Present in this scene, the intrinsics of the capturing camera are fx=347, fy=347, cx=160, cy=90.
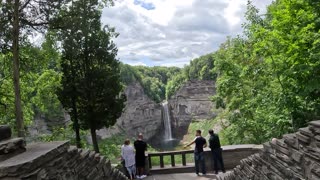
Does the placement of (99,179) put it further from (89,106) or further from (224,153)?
(89,106)

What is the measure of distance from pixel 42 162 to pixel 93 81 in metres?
13.8

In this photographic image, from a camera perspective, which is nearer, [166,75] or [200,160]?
[200,160]

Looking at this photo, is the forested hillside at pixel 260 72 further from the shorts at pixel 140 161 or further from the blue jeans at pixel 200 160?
the shorts at pixel 140 161

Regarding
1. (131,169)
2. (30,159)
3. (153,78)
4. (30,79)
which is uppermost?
(153,78)

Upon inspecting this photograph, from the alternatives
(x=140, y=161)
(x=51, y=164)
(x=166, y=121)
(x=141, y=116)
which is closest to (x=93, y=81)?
(x=140, y=161)

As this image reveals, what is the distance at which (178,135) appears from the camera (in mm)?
87438

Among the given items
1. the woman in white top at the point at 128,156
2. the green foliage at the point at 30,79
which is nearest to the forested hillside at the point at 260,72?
the green foliage at the point at 30,79

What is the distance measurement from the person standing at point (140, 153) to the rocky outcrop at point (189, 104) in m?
71.5

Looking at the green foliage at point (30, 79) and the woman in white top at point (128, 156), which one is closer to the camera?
the woman in white top at point (128, 156)

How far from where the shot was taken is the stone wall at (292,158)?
473cm

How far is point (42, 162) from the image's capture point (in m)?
4.89

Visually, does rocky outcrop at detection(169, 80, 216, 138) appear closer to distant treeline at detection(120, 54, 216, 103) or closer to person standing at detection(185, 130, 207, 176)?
distant treeline at detection(120, 54, 216, 103)

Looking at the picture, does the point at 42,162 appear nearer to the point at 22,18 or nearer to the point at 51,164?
the point at 51,164

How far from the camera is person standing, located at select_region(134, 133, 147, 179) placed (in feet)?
38.5
